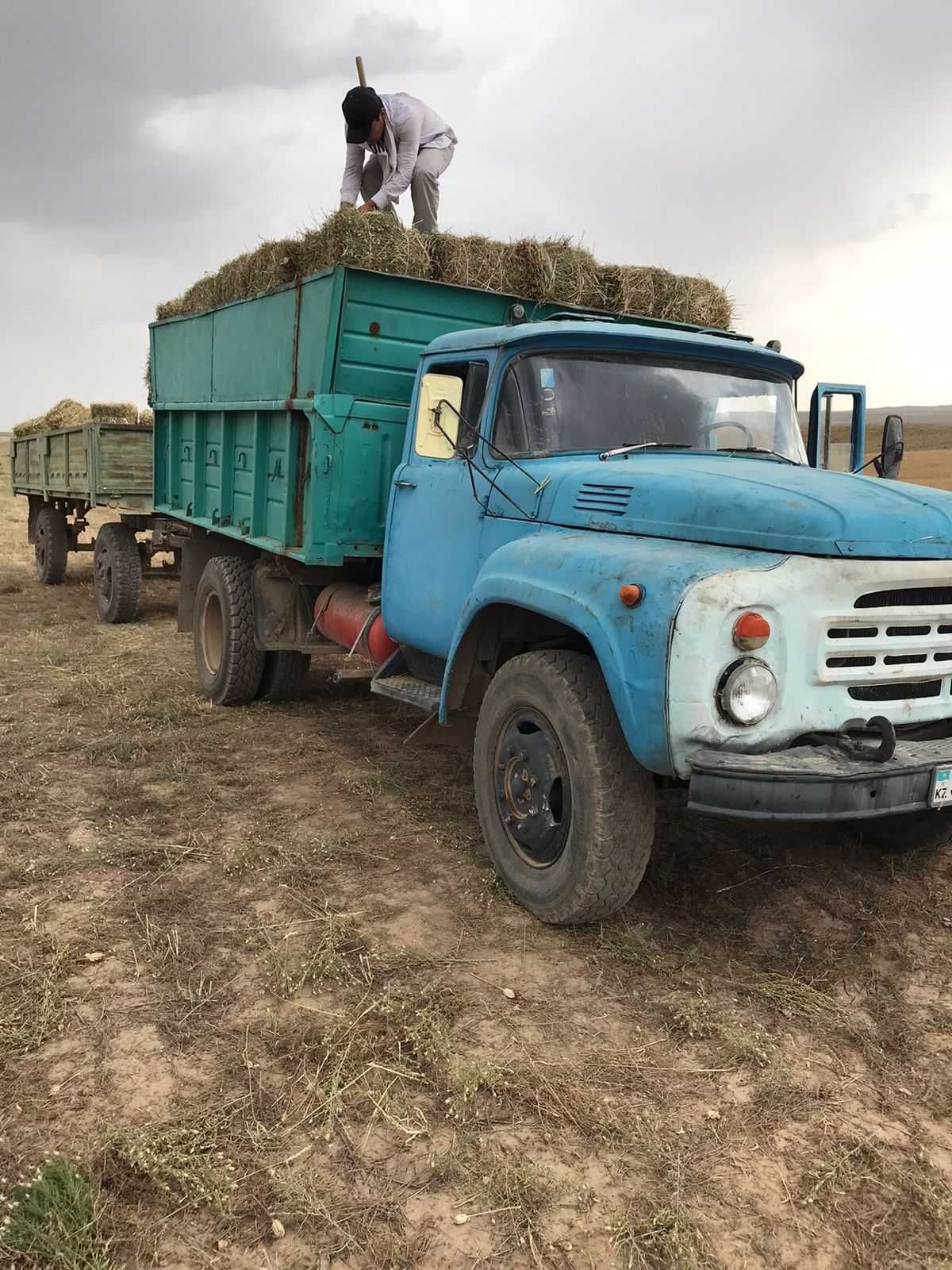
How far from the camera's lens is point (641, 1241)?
226cm

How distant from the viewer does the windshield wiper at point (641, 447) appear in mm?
4184

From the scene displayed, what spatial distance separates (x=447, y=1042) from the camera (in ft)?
9.84

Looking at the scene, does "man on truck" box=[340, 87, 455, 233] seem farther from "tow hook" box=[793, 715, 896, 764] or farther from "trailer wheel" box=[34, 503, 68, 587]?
"trailer wheel" box=[34, 503, 68, 587]

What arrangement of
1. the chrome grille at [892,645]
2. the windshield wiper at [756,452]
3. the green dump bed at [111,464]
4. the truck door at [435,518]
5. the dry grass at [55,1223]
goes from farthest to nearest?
the green dump bed at [111,464]
the truck door at [435,518]
the windshield wiper at [756,452]
the chrome grille at [892,645]
the dry grass at [55,1223]

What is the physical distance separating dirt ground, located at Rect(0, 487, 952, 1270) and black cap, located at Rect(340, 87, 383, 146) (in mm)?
4529

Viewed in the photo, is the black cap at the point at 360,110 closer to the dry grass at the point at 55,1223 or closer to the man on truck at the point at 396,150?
the man on truck at the point at 396,150

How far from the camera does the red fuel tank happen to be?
5.75m

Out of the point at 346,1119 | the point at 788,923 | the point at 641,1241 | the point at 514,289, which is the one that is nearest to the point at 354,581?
the point at 514,289

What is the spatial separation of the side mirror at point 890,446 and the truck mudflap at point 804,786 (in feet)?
6.92

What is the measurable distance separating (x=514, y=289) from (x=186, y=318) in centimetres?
352

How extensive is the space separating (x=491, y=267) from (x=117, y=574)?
5.86 meters

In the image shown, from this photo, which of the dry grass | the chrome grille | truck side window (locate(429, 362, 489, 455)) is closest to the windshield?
truck side window (locate(429, 362, 489, 455))

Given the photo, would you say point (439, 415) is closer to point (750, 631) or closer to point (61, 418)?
point (750, 631)

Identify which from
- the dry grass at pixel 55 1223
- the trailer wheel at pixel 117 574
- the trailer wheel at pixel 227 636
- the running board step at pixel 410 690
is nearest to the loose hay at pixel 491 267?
the trailer wheel at pixel 227 636
